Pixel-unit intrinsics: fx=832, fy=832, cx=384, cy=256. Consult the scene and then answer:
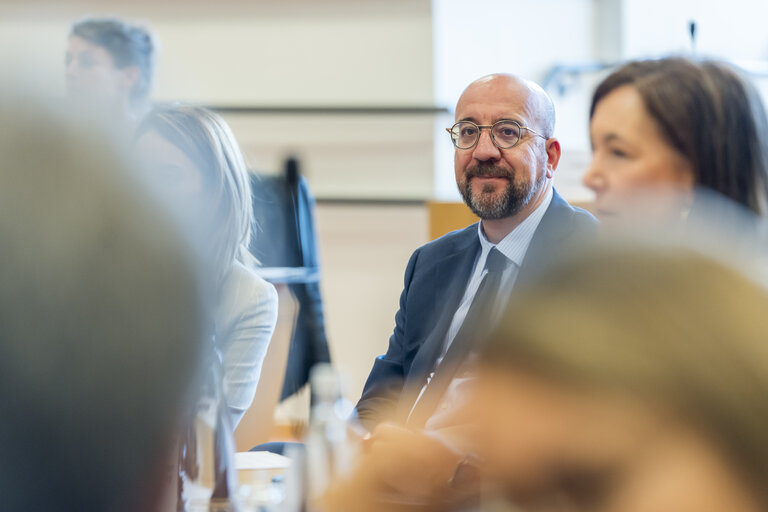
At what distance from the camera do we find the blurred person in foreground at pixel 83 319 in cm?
43

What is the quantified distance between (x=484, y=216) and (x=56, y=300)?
4.88ft

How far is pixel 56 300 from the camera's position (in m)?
0.44

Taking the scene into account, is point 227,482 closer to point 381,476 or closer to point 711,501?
point 381,476

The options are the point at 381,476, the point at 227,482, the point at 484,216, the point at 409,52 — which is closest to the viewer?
the point at 381,476

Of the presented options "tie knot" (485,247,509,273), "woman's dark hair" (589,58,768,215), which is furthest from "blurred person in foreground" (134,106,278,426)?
"woman's dark hair" (589,58,768,215)

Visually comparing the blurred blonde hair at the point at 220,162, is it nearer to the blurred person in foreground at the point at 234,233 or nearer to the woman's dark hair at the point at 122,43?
the blurred person in foreground at the point at 234,233

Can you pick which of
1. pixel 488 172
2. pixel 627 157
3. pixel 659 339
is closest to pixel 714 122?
pixel 627 157

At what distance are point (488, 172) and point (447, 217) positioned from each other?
0.29 m

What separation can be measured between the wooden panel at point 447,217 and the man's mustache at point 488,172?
0.22 meters

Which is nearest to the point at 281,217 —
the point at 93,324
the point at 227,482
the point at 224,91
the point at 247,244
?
the point at 247,244

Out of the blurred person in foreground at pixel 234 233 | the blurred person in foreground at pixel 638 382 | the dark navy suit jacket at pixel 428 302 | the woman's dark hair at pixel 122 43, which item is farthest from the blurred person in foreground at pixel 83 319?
the woman's dark hair at pixel 122 43

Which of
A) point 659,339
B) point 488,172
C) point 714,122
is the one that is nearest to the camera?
point 659,339

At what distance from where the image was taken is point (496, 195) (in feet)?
6.08

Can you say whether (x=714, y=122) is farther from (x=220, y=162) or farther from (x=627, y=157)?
(x=220, y=162)
